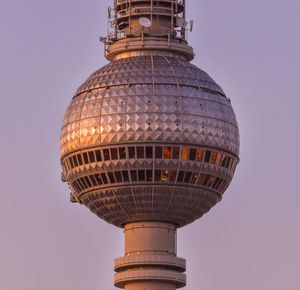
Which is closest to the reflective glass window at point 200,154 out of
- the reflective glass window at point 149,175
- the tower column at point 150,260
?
the reflective glass window at point 149,175

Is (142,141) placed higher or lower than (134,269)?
higher

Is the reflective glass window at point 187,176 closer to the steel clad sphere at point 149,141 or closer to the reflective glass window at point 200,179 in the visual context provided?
the steel clad sphere at point 149,141

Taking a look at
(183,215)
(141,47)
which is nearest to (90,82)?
(141,47)

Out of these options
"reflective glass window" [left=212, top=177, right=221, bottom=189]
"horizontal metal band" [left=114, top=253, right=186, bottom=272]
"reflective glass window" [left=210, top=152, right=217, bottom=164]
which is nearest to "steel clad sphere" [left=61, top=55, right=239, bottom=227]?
"reflective glass window" [left=210, top=152, right=217, bottom=164]

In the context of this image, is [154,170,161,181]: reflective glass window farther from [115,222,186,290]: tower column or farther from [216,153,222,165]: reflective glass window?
[216,153,222,165]: reflective glass window

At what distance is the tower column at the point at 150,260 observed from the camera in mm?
160000

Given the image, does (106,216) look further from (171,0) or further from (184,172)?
(171,0)

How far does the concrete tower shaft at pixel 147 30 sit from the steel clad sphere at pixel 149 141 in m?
2.38

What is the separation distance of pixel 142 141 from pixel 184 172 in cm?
538

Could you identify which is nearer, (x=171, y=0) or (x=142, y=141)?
(x=142, y=141)

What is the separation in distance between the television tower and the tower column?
0.10 metres

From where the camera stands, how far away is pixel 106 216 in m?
163

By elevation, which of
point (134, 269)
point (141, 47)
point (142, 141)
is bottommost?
point (134, 269)

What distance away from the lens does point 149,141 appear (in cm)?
15750
